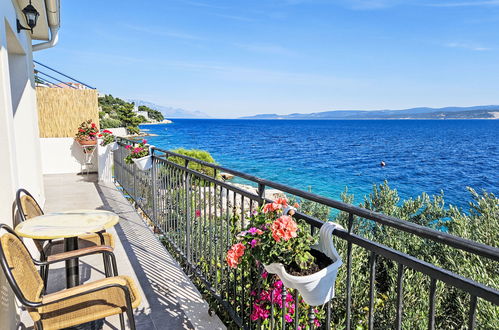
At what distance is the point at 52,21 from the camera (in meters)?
5.25

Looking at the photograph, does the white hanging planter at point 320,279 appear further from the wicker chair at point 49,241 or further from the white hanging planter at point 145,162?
the white hanging planter at point 145,162

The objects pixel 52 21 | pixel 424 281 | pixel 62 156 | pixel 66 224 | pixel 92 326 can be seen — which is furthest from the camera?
pixel 62 156

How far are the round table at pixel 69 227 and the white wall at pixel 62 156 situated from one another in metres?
6.61

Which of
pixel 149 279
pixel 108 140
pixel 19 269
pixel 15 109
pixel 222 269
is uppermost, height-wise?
pixel 15 109

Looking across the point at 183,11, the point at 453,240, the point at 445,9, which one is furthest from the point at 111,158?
the point at 445,9

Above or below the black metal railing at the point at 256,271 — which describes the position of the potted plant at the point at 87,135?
above

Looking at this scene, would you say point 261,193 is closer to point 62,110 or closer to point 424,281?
point 424,281

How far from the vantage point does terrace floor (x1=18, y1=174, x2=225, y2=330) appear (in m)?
2.39

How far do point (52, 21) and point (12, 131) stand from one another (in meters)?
3.53

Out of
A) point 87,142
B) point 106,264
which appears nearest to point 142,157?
point 106,264

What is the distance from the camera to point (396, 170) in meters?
26.2

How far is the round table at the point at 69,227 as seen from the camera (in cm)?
204

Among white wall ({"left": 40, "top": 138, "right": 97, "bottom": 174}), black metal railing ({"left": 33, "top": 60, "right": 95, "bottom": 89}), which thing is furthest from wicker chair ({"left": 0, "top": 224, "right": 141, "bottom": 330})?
black metal railing ({"left": 33, "top": 60, "right": 95, "bottom": 89})

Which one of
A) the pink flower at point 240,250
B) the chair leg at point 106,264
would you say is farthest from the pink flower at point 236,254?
the chair leg at point 106,264
